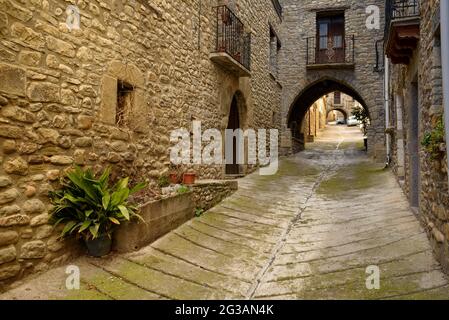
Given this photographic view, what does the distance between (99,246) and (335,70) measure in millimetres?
13142

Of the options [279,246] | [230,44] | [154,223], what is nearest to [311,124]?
[230,44]

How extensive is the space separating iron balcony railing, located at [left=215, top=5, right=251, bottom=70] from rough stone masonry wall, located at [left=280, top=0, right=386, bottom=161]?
19.7 ft

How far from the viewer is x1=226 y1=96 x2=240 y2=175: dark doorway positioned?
9.38 meters

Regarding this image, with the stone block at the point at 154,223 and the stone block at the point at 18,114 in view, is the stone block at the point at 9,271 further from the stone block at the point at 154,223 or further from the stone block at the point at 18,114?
the stone block at the point at 18,114

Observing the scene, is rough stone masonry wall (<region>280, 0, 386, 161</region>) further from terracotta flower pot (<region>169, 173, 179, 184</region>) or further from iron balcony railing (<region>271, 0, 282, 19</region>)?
terracotta flower pot (<region>169, 173, 179, 184</region>)

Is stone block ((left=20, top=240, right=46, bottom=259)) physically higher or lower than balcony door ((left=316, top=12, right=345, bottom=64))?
lower

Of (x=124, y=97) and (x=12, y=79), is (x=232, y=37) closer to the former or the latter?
(x=124, y=97)

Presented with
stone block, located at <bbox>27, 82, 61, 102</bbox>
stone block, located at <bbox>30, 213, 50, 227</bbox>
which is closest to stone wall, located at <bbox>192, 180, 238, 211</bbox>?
stone block, located at <bbox>30, 213, 50, 227</bbox>

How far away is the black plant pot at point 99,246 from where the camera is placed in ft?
12.7

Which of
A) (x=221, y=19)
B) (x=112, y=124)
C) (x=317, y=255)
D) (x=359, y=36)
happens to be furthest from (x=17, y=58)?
(x=359, y=36)

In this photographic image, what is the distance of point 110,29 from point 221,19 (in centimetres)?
401

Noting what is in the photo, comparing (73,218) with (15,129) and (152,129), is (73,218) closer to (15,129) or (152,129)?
(15,129)

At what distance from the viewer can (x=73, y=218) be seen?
378cm

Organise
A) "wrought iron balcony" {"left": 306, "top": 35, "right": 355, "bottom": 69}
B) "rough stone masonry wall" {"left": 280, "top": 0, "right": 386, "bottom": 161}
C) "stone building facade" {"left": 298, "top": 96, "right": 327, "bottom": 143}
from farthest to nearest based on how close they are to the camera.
→ "stone building facade" {"left": 298, "top": 96, "right": 327, "bottom": 143}, "wrought iron balcony" {"left": 306, "top": 35, "right": 355, "bottom": 69}, "rough stone masonry wall" {"left": 280, "top": 0, "right": 386, "bottom": 161}
